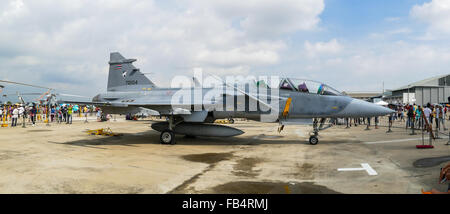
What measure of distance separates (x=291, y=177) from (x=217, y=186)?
5.46ft

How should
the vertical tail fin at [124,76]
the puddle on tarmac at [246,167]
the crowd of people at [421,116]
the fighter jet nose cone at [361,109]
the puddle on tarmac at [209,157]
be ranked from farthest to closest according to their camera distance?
the crowd of people at [421,116]
the vertical tail fin at [124,76]
the fighter jet nose cone at [361,109]
the puddle on tarmac at [209,157]
the puddle on tarmac at [246,167]

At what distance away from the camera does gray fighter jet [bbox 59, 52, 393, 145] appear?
9.95 m

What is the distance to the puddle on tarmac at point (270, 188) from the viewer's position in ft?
14.8

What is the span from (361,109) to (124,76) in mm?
10921

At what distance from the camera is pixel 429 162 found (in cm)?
653

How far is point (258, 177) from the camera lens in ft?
18.2

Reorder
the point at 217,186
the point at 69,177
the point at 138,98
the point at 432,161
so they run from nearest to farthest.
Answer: the point at 217,186, the point at 69,177, the point at 432,161, the point at 138,98

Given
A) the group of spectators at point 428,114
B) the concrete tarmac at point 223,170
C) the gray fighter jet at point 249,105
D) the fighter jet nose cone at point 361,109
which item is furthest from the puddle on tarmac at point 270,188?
the group of spectators at point 428,114

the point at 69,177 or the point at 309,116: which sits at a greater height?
the point at 309,116

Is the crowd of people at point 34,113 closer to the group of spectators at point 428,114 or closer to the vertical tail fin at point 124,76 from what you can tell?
the vertical tail fin at point 124,76

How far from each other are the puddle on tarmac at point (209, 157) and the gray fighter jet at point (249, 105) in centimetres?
240
